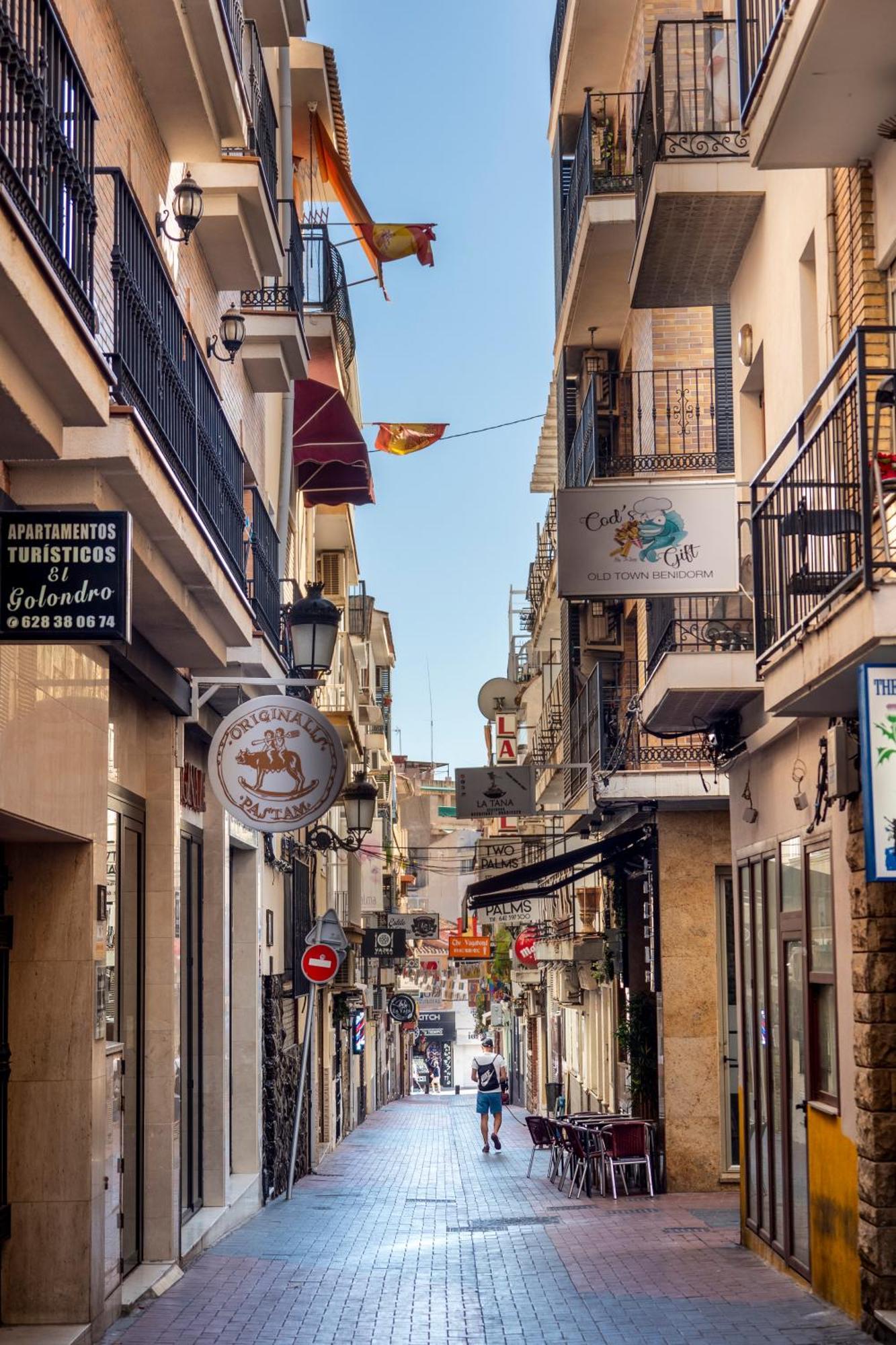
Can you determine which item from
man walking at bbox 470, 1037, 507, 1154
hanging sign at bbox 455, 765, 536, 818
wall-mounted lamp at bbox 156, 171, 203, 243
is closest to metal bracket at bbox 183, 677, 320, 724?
wall-mounted lamp at bbox 156, 171, 203, 243

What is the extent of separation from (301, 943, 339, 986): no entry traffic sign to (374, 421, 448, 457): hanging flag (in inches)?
426

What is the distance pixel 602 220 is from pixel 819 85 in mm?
10143

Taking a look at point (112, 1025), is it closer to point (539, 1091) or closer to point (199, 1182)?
point (199, 1182)

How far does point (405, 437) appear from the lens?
99.5 feet

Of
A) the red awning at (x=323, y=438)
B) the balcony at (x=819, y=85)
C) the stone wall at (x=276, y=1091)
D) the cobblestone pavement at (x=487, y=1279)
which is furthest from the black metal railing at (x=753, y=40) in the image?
the red awning at (x=323, y=438)

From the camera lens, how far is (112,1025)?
13.1 meters

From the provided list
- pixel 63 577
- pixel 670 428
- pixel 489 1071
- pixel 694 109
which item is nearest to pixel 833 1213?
pixel 63 577

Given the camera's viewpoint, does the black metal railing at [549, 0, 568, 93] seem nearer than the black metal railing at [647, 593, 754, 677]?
No

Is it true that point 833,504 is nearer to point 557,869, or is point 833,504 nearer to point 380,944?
point 557,869

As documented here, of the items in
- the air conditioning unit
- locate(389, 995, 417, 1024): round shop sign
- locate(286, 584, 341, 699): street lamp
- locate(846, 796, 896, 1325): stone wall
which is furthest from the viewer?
locate(389, 995, 417, 1024): round shop sign

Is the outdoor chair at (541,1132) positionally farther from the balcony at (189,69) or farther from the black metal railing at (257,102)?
the balcony at (189,69)

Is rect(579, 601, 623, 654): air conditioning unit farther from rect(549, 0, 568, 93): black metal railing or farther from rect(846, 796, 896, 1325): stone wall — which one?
rect(846, 796, 896, 1325): stone wall

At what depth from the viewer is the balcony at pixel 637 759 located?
20.0 metres

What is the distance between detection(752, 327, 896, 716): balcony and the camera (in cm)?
852
